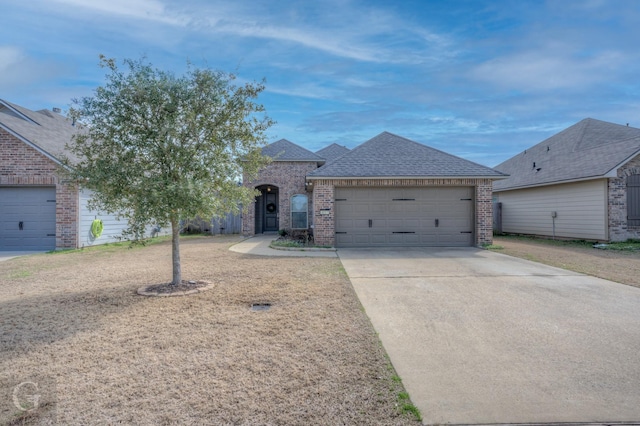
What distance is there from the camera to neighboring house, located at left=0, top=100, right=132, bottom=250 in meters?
11.9

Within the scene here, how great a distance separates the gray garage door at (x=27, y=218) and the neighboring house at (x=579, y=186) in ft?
67.6

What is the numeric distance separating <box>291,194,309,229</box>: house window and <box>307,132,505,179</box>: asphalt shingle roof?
15.6 ft

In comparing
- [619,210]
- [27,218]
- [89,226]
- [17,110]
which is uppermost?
[17,110]

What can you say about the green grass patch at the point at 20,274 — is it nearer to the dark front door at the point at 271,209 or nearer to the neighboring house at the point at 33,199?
the neighboring house at the point at 33,199

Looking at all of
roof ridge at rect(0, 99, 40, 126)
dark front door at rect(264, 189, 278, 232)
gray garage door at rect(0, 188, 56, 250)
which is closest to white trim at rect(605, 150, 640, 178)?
dark front door at rect(264, 189, 278, 232)

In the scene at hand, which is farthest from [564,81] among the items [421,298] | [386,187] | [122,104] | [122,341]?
[122,341]

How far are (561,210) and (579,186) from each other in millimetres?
1407

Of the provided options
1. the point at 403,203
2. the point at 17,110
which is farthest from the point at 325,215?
the point at 17,110

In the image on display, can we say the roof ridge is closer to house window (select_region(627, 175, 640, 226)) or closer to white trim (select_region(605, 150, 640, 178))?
white trim (select_region(605, 150, 640, 178))

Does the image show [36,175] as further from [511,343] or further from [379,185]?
[511,343]

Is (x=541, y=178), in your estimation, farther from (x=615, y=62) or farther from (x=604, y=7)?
(x=604, y=7)

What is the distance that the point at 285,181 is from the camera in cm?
1788

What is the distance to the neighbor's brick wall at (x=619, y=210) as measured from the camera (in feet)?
43.8

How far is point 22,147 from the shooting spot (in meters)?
12.0
